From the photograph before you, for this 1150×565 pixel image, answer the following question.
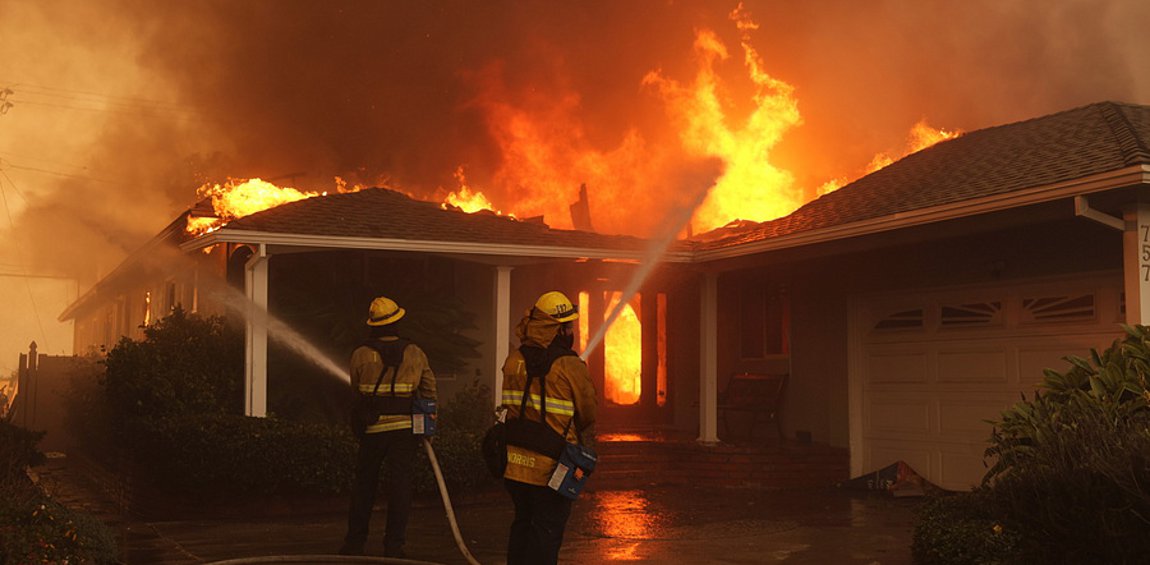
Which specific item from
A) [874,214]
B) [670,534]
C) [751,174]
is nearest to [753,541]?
[670,534]

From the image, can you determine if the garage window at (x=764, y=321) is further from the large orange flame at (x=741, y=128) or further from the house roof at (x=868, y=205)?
the large orange flame at (x=741, y=128)

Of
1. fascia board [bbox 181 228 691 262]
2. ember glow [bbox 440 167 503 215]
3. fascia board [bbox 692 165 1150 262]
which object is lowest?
fascia board [bbox 181 228 691 262]

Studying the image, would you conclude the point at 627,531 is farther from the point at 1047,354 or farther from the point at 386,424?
the point at 1047,354

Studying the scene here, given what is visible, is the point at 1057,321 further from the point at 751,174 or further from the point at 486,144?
the point at 486,144

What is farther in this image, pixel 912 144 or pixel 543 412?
pixel 912 144

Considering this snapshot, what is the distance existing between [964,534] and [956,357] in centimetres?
612

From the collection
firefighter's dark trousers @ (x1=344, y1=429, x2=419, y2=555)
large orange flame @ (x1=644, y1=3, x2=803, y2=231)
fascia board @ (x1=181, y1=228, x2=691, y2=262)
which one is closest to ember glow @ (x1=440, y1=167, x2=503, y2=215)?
large orange flame @ (x1=644, y1=3, x2=803, y2=231)

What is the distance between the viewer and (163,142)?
3259 centimetres

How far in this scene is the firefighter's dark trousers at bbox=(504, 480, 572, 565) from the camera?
19.9 feet

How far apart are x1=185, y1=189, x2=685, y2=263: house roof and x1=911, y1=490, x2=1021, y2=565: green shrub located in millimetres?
6557

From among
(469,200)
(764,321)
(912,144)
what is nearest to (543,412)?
(764,321)

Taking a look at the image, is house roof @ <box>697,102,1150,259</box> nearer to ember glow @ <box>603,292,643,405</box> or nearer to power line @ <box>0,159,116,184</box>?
ember glow @ <box>603,292,643,405</box>

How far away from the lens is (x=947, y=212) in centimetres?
1126

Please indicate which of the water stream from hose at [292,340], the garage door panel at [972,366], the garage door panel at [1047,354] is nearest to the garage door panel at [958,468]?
the garage door panel at [972,366]
